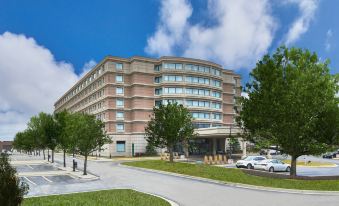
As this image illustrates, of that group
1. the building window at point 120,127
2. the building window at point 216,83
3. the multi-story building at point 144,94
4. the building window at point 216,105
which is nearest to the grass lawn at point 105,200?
the multi-story building at point 144,94

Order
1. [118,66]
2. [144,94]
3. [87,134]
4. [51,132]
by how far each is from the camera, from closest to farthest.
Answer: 1. [87,134]
2. [51,132]
3. [144,94]
4. [118,66]

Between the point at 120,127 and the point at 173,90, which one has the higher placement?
the point at 173,90

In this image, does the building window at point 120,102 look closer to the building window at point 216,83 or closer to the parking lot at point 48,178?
the building window at point 216,83

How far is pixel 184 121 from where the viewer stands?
1671 inches

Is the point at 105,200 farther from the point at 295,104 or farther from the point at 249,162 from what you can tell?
the point at 249,162

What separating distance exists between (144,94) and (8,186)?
64442 millimetres

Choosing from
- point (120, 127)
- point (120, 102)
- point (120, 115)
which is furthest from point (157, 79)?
point (120, 127)

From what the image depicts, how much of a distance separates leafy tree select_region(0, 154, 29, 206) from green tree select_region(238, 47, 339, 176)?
18.8 m

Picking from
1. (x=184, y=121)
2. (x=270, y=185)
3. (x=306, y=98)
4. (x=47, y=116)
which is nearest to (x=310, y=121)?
(x=306, y=98)

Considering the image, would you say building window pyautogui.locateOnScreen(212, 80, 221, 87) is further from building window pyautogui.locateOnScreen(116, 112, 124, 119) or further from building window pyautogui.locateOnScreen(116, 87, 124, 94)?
building window pyautogui.locateOnScreen(116, 112, 124, 119)

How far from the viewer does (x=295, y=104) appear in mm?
23844

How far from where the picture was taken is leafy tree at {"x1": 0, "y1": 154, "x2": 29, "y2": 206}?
33.8ft

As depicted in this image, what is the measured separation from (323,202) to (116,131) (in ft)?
199

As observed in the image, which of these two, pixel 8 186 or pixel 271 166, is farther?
pixel 271 166
